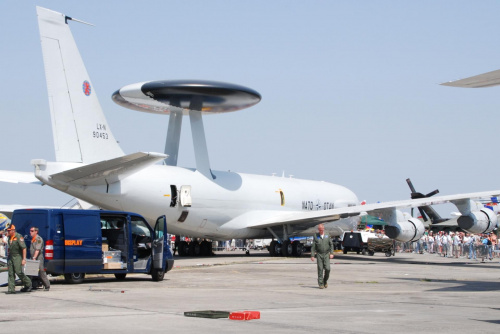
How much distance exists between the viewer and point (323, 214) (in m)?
34.0

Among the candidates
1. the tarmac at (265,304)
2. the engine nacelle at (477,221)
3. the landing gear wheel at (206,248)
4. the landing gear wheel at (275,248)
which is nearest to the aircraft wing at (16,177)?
the tarmac at (265,304)

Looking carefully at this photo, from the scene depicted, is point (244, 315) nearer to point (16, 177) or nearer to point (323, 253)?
point (323, 253)

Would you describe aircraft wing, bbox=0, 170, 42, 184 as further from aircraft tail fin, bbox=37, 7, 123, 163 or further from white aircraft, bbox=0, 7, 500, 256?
aircraft tail fin, bbox=37, 7, 123, 163

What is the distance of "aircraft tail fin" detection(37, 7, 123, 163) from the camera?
2575 cm

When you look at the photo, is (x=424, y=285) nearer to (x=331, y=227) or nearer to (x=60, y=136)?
(x=60, y=136)

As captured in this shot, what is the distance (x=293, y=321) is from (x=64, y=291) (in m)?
6.84

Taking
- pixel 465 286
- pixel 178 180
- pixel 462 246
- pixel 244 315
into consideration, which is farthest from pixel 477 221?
pixel 244 315

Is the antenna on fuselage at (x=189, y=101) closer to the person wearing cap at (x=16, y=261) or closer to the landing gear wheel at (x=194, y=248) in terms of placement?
the landing gear wheel at (x=194, y=248)

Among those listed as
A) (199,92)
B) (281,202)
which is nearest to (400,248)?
(281,202)

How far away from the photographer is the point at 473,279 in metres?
20.7

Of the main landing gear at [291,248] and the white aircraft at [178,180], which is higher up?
the white aircraft at [178,180]

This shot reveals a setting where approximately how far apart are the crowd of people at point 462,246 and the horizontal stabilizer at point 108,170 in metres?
19.2

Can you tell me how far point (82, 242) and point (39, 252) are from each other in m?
1.80

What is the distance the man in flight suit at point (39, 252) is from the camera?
15627 mm
